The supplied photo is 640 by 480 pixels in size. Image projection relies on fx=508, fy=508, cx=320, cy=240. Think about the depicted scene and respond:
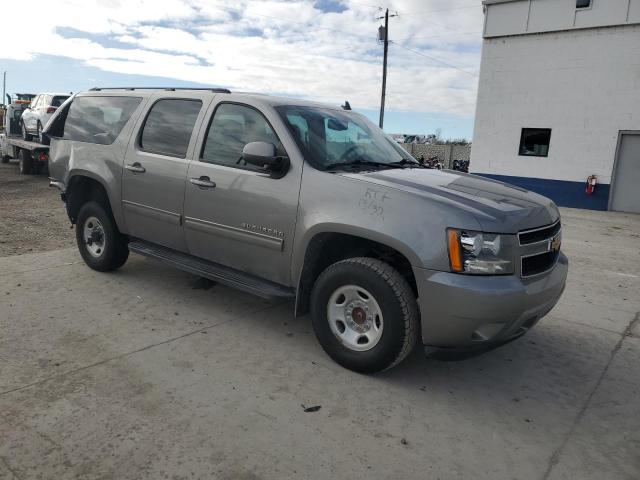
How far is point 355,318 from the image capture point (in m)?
3.54

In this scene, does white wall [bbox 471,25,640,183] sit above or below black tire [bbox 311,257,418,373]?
above

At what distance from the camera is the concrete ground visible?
2.60m

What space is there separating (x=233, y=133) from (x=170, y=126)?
0.83 m

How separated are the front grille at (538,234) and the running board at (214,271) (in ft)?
5.47

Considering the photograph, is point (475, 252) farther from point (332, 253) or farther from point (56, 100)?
point (56, 100)

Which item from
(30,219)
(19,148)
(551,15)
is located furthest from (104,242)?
(551,15)

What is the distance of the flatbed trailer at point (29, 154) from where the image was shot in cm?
1424

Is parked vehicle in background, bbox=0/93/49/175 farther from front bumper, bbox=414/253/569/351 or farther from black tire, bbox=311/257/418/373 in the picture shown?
front bumper, bbox=414/253/569/351

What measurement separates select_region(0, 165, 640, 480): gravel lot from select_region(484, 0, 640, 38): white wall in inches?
489

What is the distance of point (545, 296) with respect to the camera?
3.33m

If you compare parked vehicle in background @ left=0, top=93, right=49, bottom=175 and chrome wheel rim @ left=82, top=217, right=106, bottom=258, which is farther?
parked vehicle in background @ left=0, top=93, right=49, bottom=175

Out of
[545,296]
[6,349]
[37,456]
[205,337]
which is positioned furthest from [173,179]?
[545,296]

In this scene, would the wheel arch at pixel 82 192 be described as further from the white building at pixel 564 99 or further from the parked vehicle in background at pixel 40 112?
the white building at pixel 564 99

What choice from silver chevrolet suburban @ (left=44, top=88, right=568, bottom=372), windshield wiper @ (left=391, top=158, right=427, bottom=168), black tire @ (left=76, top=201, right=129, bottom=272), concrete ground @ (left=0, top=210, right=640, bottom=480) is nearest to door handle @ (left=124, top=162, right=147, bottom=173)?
silver chevrolet suburban @ (left=44, top=88, right=568, bottom=372)
